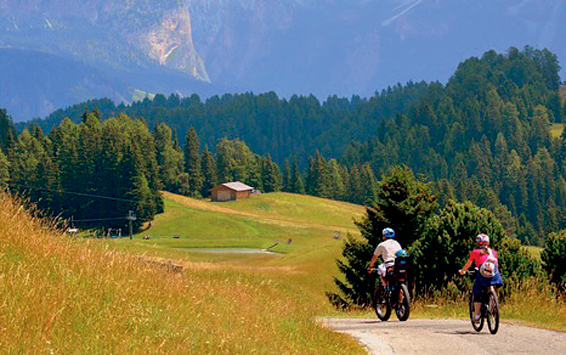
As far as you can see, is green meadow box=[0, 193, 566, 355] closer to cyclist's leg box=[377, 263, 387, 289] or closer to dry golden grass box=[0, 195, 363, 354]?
dry golden grass box=[0, 195, 363, 354]

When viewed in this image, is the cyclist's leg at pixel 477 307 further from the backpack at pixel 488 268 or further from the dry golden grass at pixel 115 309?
the dry golden grass at pixel 115 309

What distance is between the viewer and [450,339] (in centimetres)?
1625

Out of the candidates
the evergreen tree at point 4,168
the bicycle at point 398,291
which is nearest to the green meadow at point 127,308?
the bicycle at point 398,291

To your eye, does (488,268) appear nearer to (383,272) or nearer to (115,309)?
(383,272)

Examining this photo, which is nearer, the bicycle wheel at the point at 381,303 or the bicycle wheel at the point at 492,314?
the bicycle wheel at the point at 492,314

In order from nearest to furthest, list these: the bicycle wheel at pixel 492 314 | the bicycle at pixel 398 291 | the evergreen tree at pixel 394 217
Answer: the bicycle wheel at pixel 492 314 < the bicycle at pixel 398 291 < the evergreen tree at pixel 394 217

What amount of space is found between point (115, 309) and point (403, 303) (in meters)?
10.1

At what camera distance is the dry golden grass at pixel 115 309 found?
9914mm

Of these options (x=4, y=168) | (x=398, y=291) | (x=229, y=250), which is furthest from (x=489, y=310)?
(x=4, y=168)

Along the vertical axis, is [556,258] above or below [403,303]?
above

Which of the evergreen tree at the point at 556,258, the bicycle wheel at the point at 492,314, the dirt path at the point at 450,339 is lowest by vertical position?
the dirt path at the point at 450,339

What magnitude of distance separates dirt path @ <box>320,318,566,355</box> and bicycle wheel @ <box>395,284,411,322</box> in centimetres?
32

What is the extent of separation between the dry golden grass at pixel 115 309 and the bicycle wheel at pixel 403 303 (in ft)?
12.6

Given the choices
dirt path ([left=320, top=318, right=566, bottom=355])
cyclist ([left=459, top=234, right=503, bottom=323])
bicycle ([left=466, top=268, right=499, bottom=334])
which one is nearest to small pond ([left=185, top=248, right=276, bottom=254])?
dirt path ([left=320, top=318, right=566, bottom=355])
